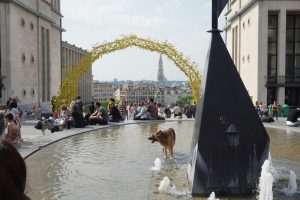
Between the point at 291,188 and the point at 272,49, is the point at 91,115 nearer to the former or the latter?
the point at 291,188

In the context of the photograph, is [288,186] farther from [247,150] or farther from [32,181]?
[32,181]

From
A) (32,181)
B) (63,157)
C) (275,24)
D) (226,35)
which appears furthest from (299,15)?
(32,181)

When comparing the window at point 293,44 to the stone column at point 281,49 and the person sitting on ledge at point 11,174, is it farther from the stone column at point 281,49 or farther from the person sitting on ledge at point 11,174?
the person sitting on ledge at point 11,174

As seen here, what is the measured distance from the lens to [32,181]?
8.48 meters

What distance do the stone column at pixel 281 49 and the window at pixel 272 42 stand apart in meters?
1.97

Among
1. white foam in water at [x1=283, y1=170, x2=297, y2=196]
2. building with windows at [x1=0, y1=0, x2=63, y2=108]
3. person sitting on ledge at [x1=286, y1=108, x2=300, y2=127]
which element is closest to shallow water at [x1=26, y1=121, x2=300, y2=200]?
white foam in water at [x1=283, y1=170, x2=297, y2=196]

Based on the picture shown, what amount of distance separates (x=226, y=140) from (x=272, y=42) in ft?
117

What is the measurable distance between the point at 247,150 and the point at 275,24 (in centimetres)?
3615

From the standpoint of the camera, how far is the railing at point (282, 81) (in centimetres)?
3784

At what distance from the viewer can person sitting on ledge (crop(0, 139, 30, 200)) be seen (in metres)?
1.33

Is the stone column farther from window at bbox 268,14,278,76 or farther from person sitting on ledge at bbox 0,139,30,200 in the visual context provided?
person sitting on ledge at bbox 0,139,30,200

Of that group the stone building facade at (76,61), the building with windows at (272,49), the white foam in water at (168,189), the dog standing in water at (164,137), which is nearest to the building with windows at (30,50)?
the building with windows at (272,49)

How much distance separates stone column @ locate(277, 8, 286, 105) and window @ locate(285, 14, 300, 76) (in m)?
3.42

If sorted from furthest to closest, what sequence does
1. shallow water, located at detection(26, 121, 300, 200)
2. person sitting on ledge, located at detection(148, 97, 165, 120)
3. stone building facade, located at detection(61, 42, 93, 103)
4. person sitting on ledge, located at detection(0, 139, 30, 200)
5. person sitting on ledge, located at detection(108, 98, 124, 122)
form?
1. stone building facade, located at detection(61, 42, 93, 103)
2. person sitting on ledge, located at detection(148, 97, 165, 120)
3. person sitting on ledge, located at detection(108, 98, 124, 122)
4. shallow water, located at detection(26, 121, 300, 200)
5. person sitting on ledge, located at detection(0, 139, 30, 200)
